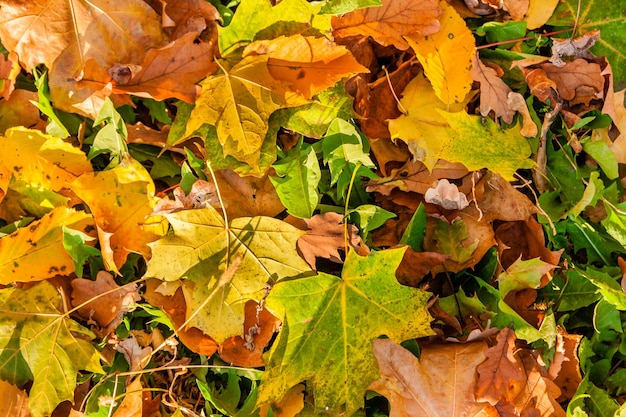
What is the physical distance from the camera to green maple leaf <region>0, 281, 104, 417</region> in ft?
4.28

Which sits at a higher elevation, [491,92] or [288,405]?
[491,92]

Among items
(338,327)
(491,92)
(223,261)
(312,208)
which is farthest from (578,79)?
(223,261)

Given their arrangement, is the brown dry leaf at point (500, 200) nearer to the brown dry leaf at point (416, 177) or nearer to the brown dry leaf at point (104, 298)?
the brown dry leaf at point (416, 177)

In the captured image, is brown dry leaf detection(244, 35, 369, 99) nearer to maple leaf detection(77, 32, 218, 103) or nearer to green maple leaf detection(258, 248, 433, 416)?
maple leaf detection(77, 32, 218, 103)

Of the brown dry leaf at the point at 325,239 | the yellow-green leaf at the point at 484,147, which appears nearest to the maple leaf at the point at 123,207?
the brown dry leaf at the point at 325,239

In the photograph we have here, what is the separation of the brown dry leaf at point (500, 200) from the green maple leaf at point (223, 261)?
452 millimetres

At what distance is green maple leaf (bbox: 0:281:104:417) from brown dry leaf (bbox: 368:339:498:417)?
0.67m

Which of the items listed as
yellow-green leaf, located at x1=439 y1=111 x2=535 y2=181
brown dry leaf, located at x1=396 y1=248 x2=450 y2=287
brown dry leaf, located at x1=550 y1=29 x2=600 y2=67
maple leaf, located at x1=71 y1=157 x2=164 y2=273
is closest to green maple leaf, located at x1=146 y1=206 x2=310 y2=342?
maple leaf, located at x1=71 y1=157 x2=164 y2=273

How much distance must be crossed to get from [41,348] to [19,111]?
58 centimetres

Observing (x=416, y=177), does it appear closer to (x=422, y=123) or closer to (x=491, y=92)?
(x=422, y=123)

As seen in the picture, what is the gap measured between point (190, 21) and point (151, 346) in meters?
0.80

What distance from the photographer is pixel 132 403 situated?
1359mm

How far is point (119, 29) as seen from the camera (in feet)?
4.28

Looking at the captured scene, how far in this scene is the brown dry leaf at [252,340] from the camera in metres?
1.30
